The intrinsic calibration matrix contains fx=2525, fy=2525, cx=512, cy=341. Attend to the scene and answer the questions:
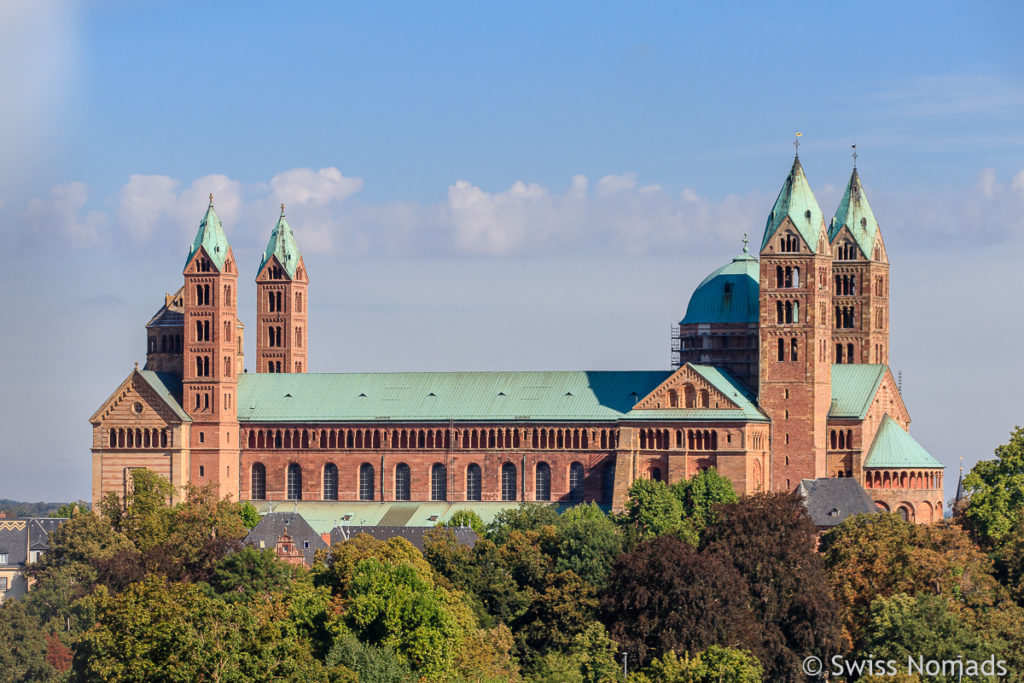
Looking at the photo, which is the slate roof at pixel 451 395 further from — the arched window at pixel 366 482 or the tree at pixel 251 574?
the tree at pixel 251 574

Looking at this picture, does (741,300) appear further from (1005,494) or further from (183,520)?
(183,520)

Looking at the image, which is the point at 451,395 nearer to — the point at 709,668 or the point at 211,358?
the point at 211,358

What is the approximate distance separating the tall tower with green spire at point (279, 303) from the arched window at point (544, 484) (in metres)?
28.0

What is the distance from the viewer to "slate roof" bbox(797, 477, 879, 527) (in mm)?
158625

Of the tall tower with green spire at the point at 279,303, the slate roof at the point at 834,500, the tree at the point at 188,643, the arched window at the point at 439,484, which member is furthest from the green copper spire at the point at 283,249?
the tree at the point at 188,643

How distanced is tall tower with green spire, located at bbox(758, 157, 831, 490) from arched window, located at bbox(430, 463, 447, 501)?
78.0 feet

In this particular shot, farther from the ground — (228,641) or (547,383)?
(547,383)

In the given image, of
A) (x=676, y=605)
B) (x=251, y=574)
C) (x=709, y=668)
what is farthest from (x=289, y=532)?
(x=709, y=668)

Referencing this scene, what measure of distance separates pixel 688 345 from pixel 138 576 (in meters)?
49.2

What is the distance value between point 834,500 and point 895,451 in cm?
944

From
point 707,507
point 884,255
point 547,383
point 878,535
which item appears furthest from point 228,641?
point 884,255

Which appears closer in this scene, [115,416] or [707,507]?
[707,507]

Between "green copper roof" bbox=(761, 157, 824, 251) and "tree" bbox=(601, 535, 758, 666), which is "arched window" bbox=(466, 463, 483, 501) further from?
"tree" bbox=(601, 535, 758, 666)

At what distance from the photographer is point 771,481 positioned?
166 m
